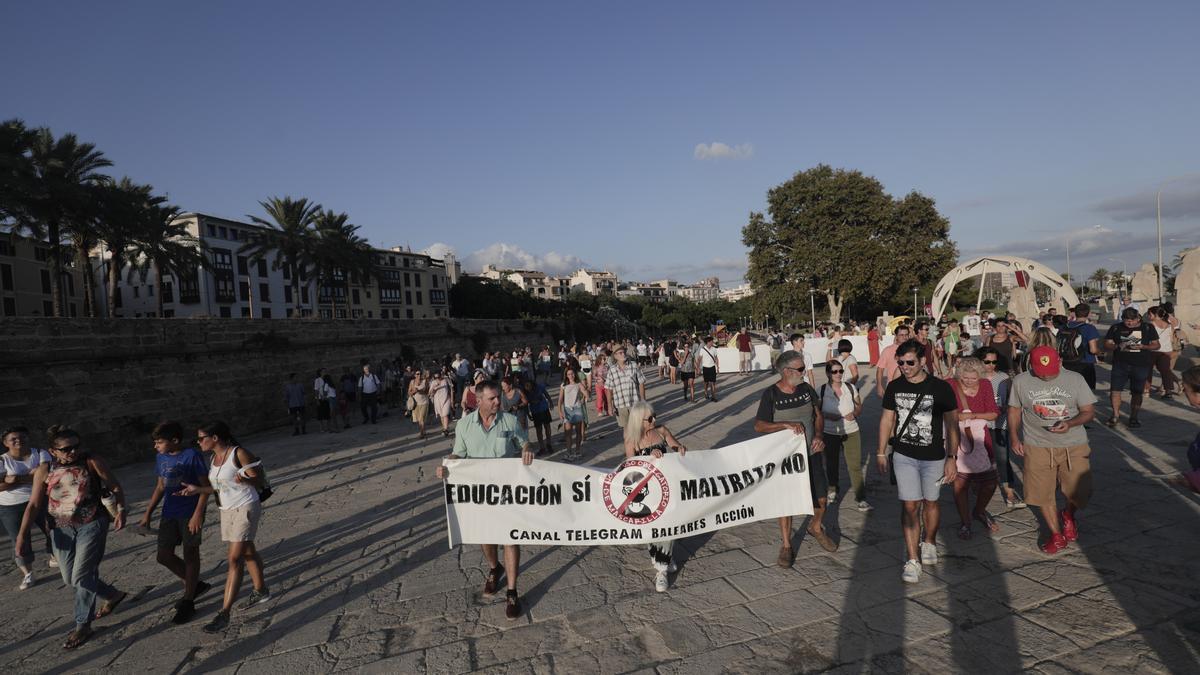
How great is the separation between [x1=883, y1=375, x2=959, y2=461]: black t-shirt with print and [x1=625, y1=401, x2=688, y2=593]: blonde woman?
1.63m

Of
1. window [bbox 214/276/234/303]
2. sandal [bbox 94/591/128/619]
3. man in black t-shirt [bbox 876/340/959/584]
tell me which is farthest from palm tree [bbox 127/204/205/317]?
man in black t-shirt [bbox 876/340/959/584]

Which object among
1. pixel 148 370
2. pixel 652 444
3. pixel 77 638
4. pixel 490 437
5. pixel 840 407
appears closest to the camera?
pixel 77 638

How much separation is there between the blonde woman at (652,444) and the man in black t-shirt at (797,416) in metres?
0.82

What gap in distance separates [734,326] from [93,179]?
96.7 metres

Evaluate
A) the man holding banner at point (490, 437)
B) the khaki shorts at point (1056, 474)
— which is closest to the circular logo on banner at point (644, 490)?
the man holding banner at point (490, 437)

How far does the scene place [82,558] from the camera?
4148 millimetres

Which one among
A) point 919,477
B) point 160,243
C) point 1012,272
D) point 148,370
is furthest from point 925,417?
point 160,243

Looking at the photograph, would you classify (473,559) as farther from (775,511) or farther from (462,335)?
(462,335)

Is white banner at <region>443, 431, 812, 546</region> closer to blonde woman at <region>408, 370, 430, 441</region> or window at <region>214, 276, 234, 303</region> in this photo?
blonde woman at <region>408, 370, 430, 441</region>

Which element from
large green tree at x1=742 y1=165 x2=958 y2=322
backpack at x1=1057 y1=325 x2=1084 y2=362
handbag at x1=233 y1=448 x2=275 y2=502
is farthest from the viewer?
large green tree at x1=742 y1=165 x2=958 y2=322

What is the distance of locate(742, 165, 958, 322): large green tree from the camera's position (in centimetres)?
3619

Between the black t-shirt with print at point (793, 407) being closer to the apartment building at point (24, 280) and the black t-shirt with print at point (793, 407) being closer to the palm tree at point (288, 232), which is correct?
the palm tree at point (288, 232)

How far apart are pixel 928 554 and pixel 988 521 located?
1087 mm

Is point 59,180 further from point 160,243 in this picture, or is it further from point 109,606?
point 109,606
